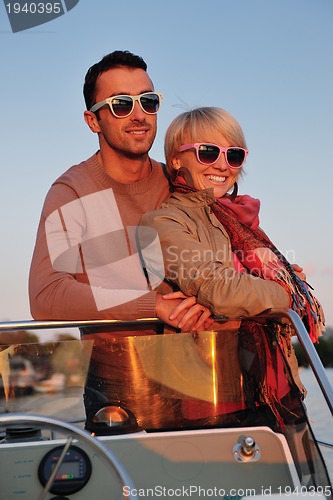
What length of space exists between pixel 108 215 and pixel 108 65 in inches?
30.0

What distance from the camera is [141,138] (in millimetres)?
3588

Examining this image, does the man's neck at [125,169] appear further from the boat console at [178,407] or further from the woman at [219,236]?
the boat console at [178,407]

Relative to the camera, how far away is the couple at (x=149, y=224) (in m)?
2.77

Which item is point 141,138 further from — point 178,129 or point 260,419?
point 260,419

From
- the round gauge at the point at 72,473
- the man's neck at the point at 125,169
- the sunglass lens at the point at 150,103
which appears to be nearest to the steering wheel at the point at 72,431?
the round gauge at the point at 72,473

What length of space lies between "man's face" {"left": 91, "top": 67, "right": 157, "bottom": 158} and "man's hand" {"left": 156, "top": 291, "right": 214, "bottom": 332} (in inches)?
40.1

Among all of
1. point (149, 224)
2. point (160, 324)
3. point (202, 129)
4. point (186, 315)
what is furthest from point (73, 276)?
point (202, 129)

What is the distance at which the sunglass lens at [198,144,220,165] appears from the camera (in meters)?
3.23

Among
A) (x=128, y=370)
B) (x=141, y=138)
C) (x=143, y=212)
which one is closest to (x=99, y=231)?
(x=143, y=212)

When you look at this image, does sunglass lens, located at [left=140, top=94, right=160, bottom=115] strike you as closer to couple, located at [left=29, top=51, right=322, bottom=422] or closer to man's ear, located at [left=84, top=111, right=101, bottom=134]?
couple, located at [left=29, top=51, right=322, bottom=422]

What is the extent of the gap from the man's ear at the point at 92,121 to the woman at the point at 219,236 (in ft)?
1.35

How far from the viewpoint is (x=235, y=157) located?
3.27 metres
